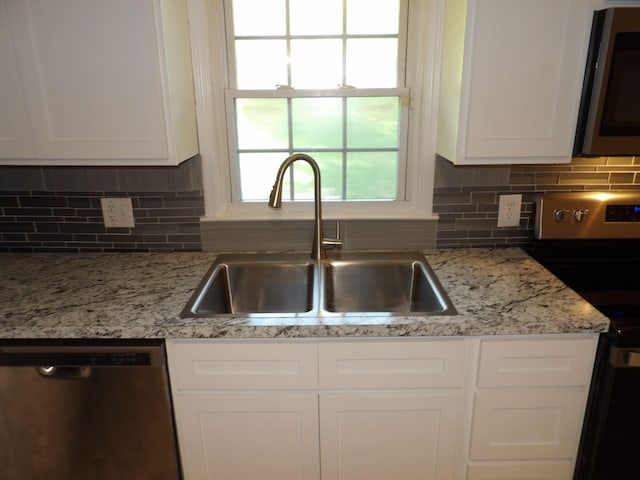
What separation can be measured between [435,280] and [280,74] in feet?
3.15

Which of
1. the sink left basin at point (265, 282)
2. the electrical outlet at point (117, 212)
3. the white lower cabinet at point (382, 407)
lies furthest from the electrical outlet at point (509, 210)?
the electrical outlet at point (117, 212)

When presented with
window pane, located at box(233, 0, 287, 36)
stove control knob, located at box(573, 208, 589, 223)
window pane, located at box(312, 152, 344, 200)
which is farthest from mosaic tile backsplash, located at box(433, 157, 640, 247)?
window pane, located at box(233, 0, 287, 36)

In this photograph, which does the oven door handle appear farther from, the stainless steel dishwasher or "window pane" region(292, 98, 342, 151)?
the stainless steel dishwasher

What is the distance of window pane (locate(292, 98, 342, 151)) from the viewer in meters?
1.79

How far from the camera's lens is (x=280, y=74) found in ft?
5.82

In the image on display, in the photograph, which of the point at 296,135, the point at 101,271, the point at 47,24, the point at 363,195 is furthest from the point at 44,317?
the point at 363,195

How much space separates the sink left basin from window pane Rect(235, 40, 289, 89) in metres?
Answer: 0.67

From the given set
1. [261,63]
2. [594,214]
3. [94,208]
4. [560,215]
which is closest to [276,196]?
[261,63]

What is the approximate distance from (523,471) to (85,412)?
53.9 inches

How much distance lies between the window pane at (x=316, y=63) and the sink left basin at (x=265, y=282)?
2.20 ft

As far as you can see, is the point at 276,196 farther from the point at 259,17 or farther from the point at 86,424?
the point at 86,424

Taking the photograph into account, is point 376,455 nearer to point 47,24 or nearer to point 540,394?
point 540,394

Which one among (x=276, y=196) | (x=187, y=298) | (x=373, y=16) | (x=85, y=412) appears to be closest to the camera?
(x=85, y=412)

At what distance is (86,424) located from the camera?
1398mm
